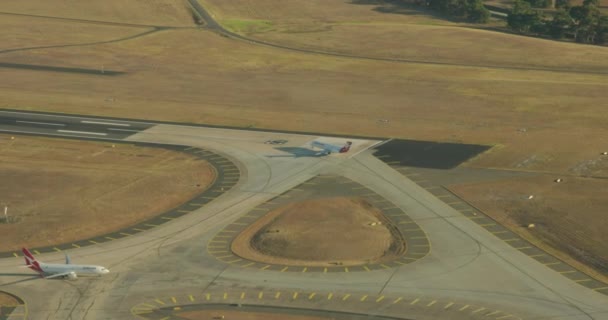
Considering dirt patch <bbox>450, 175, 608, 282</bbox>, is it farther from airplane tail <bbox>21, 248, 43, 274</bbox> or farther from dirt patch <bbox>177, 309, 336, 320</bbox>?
airplane tail <bbox>21, 248, 43, 274</bbox>

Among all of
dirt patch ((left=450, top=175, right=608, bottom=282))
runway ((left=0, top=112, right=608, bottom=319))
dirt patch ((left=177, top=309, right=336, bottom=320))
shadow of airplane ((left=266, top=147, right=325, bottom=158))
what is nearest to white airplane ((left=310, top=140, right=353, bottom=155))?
shadow of airplane ((left=266, top=147, right=325, bottom=158))

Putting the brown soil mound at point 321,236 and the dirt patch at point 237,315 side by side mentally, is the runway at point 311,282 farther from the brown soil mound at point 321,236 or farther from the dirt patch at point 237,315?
the brown soil mound at point 321,236

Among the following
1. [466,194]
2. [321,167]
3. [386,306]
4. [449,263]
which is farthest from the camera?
[321,167]

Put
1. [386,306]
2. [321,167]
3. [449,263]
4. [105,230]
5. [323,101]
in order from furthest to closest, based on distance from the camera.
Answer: [323,101] → [321,167] → [105,230] → [449,263] → [386,306]

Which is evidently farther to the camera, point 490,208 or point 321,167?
point 321,167

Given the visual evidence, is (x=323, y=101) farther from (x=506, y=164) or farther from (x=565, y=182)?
(x=565, y=182)

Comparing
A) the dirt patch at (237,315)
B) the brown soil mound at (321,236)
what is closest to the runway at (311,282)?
the dirt patch at (237,315)

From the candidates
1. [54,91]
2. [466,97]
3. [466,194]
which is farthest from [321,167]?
[54,91]
